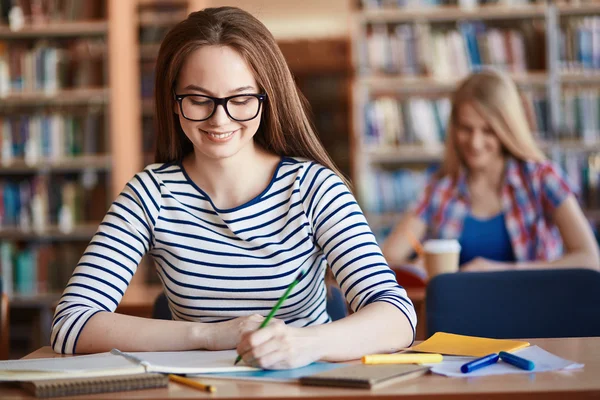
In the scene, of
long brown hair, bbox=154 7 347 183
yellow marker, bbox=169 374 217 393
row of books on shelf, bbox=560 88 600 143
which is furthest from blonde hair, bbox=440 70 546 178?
yellow marker, bbox=169 374 217 393

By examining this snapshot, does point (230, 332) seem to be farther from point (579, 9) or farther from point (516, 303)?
point (579, 9)

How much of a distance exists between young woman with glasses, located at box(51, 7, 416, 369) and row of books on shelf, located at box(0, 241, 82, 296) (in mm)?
3506

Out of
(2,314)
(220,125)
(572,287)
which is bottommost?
(2,314)

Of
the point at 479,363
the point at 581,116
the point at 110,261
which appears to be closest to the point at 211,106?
the point at 110,261

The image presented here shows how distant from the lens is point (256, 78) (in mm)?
1565

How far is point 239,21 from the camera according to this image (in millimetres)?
1594

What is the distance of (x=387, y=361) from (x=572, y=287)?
753 mm

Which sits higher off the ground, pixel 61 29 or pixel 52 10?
pixel 52 10

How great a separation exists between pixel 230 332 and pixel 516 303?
78 cm

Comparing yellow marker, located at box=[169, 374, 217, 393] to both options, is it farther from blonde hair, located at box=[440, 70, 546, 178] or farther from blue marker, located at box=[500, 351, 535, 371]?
blonde hair, located at box=[440, 70, 546, 178]

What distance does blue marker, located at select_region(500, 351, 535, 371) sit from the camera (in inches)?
44.2

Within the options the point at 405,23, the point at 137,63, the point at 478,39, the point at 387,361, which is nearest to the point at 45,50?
the point at 137,63

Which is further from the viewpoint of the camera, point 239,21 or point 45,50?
point 45,50

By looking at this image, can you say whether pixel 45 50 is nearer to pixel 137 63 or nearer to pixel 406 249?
pixel 137 63
